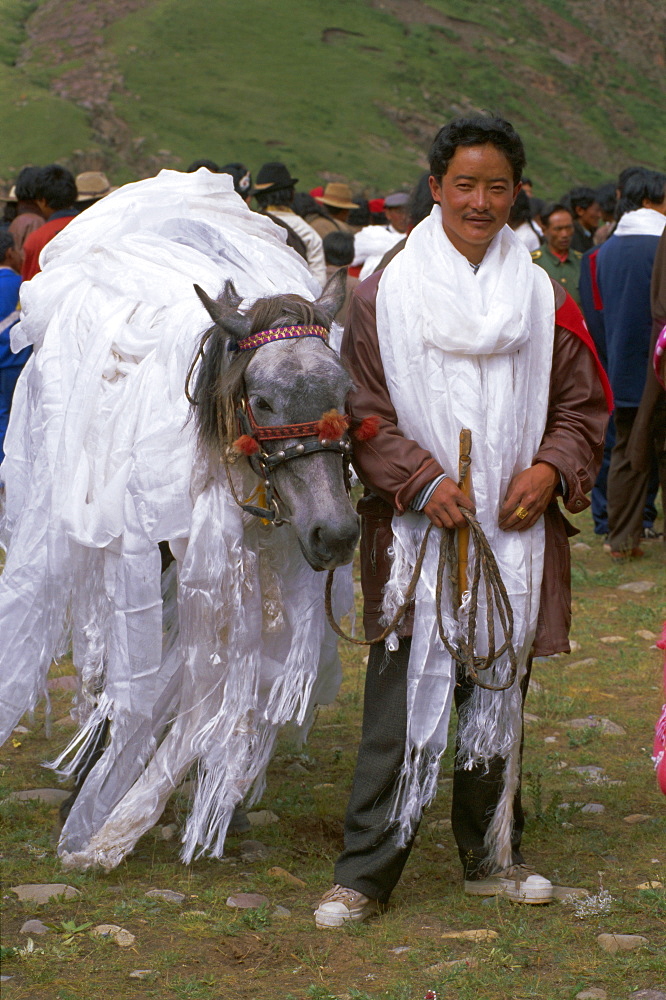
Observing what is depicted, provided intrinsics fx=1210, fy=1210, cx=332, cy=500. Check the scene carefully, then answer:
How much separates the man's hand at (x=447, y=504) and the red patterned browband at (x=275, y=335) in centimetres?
57

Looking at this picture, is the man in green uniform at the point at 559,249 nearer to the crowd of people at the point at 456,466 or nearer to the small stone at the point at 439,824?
the small stone at the point at 439,824

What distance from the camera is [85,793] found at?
382 centimetres

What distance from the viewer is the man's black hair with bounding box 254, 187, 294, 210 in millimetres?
8406

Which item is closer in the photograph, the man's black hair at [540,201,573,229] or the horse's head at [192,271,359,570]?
the horse's head at [192,271,359,570]

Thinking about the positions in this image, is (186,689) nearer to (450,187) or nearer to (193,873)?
(193,873)

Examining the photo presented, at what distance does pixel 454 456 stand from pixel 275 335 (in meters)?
0.60

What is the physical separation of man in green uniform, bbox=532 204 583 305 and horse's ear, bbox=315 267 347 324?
490cm

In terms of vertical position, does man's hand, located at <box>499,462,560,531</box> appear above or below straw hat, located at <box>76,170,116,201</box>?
below

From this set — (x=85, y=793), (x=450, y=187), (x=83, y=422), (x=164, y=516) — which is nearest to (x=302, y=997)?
(x=85, y=793)

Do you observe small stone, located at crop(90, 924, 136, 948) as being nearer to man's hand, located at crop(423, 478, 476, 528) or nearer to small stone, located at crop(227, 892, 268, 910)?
small stone, located at crop(227, 892, 268, 910)

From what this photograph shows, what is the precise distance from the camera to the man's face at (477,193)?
10.8 ft

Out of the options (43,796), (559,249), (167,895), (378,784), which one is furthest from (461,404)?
(559,249)

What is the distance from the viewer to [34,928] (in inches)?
135

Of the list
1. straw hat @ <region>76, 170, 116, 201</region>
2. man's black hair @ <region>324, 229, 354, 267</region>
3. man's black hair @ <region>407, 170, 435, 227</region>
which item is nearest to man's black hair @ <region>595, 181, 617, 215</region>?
man's black hair @ <region>324, 229, 354, 267</region>
